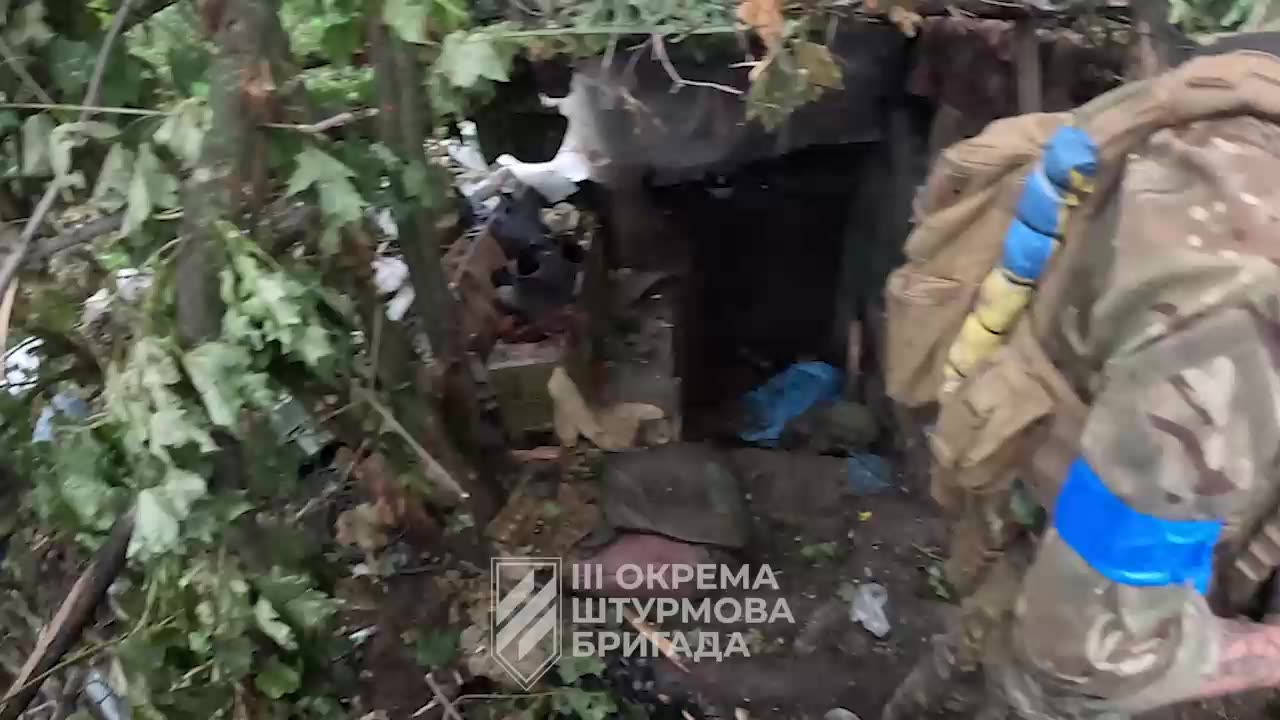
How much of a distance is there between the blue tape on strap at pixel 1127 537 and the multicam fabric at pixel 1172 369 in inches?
0.4

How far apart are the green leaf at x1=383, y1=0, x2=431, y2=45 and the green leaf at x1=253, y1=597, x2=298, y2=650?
1.83 ft

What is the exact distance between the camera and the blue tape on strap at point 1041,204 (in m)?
0.89

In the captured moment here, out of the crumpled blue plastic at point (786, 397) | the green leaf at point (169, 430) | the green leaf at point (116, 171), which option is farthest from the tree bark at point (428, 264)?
the crumpled blue plastic at point (786, 397)

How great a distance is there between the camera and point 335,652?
4.33 feet

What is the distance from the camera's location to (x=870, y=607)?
2201 millimetres

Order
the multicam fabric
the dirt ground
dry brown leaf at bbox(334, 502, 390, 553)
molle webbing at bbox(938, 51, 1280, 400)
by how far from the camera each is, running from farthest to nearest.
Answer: the dirt ground
dry brown leaf at bbox(334, 502, 390, 553)
molle webbing at bbox(938, 51, 1280, 400)
the multicam fabric

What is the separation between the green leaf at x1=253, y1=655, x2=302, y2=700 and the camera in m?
1.16

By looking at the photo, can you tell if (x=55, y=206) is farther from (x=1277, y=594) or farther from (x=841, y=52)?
(x=841, y=52)

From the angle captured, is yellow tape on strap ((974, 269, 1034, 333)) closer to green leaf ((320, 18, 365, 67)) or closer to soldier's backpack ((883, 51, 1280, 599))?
soldier's backpack ((883, 51, 1280, 599))

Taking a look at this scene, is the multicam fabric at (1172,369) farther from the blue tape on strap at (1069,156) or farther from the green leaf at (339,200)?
the green leaf at (339,200)

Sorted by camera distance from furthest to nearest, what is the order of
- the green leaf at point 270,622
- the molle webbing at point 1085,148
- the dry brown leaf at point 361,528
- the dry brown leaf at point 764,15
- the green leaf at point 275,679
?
the dry brown leaf at point 361,528, the dry brown leaf at point 764,15, the green leaf at point 275,679, the green leaf at point 270,622, the molle webbing at point 1085,148

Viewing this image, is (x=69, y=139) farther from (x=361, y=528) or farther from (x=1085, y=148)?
(x=361, y=528)

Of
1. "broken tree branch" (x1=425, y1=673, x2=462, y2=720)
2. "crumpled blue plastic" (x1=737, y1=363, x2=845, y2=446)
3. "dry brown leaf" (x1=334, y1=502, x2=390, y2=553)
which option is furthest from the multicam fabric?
"crumpled blue plastic" (x1=737, y1=363, x2=845, y2=446)

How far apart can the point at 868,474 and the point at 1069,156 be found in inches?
70.8
